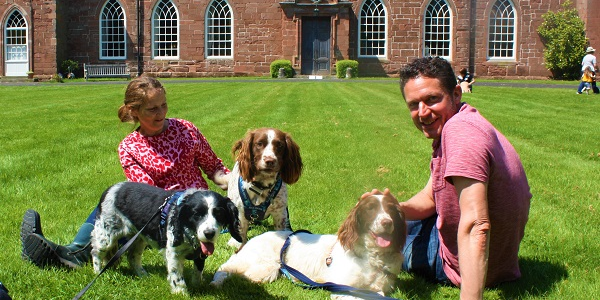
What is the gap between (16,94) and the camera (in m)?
20.1

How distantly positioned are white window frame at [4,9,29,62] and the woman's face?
1283 inches

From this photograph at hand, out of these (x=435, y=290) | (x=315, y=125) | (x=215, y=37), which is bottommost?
(x=435, y=290)

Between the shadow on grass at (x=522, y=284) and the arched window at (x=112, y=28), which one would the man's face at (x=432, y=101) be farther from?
the arched window at (x=112, y=28)

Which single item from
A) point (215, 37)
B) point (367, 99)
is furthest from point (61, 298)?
point (215, 37)

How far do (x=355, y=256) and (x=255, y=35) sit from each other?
100 feet

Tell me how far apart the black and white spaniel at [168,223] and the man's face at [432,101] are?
1.21m

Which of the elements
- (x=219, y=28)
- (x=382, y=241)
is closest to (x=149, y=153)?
(x=382, y=241)

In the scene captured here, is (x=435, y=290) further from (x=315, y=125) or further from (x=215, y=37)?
(x=215, y=37)

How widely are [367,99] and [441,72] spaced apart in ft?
47.6

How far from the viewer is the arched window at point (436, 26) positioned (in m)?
34.1

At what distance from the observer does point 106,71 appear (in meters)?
33.4

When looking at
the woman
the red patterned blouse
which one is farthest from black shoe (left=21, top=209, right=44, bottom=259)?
the red patterned blouse

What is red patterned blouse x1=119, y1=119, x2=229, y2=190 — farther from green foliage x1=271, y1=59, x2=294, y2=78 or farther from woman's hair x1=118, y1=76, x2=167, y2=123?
green foliage x1=271, y1=59, x2=294, y2=78

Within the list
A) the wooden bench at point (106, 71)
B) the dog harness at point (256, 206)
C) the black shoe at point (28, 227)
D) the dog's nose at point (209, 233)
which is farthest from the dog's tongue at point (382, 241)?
the wooden bench at point (106, 71)
